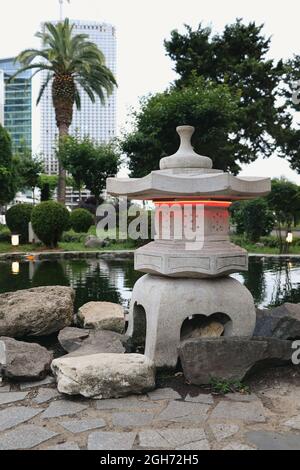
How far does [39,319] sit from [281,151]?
78.9ft

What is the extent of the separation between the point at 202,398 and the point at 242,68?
23517 millimetres

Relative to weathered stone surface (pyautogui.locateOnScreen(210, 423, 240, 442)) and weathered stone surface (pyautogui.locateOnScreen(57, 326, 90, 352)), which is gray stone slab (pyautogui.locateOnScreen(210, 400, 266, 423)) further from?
weathered stone surface (pyautogui.locateOnScreen(57, 326, 90, 352))

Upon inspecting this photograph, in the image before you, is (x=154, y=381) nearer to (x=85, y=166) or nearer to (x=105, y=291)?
(x=105, y=291)

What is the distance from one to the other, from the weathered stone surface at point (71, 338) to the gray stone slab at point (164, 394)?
47.8 inches

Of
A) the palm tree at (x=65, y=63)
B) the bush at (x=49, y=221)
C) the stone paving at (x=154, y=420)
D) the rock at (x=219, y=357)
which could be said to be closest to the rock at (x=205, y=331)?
the rock at (x=219, y=357)

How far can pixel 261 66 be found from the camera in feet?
80.0

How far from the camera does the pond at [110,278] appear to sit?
8633 millimetres

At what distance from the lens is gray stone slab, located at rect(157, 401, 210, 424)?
3.24m

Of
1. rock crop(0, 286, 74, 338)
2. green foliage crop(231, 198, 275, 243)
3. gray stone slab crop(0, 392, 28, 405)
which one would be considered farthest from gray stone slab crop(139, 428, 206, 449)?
green foliage crop(231, 198, 275, 243)

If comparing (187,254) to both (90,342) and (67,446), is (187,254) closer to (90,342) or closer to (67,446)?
(90,342)

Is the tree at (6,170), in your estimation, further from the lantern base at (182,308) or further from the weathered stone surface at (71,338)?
the lantern base at (182,308)

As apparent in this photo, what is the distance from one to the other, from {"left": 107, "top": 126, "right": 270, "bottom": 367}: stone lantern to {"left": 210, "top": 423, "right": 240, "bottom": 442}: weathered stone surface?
1.20 m

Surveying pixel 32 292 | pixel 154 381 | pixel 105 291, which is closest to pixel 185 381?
pixel 154 381

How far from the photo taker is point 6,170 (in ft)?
62.6
